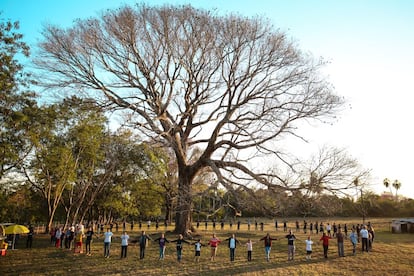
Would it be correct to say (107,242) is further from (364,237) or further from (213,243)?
(364,237)

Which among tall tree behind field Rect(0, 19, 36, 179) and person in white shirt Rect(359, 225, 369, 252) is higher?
tall tree behind field Rect(0, 19, 36, 179)

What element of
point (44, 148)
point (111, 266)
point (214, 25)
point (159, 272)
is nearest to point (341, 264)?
point (159, 272)

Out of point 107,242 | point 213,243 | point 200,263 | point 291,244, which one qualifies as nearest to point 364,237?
point 291,244

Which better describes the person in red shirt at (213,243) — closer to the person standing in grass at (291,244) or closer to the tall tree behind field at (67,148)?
the person standing in grass at (291,244)

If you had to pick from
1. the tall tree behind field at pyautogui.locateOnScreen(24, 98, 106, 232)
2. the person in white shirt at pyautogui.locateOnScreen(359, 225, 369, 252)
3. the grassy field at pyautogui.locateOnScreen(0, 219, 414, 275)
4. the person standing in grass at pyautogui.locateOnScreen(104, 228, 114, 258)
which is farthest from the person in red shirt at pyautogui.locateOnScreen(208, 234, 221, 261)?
the tall tree behind field at pyautogui.locateOnScreen(24, 98, 106, 232)

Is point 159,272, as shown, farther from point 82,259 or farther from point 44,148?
point 44,148

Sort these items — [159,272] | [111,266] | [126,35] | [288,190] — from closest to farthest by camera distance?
[159,272], [111,266], [288,190], [126,35]

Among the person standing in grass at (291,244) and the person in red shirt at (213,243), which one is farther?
the person standing in grass at (291,244)

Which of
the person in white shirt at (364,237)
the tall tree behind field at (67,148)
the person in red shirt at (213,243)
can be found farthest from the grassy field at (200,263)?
the tall tree behind field at (67,148)

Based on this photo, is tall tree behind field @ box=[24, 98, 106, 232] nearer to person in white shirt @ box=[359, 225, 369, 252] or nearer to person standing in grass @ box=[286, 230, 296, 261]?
person standing in grass @ box=[286, 230, 296, 261]

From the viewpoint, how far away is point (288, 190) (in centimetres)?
1783

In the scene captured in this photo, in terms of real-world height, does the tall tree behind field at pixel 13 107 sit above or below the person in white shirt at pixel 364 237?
above

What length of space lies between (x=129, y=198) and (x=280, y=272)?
29789 millimetres

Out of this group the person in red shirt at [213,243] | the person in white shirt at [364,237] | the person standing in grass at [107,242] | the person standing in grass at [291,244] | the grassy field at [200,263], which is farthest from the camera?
the person in white shirt at [364,237]
